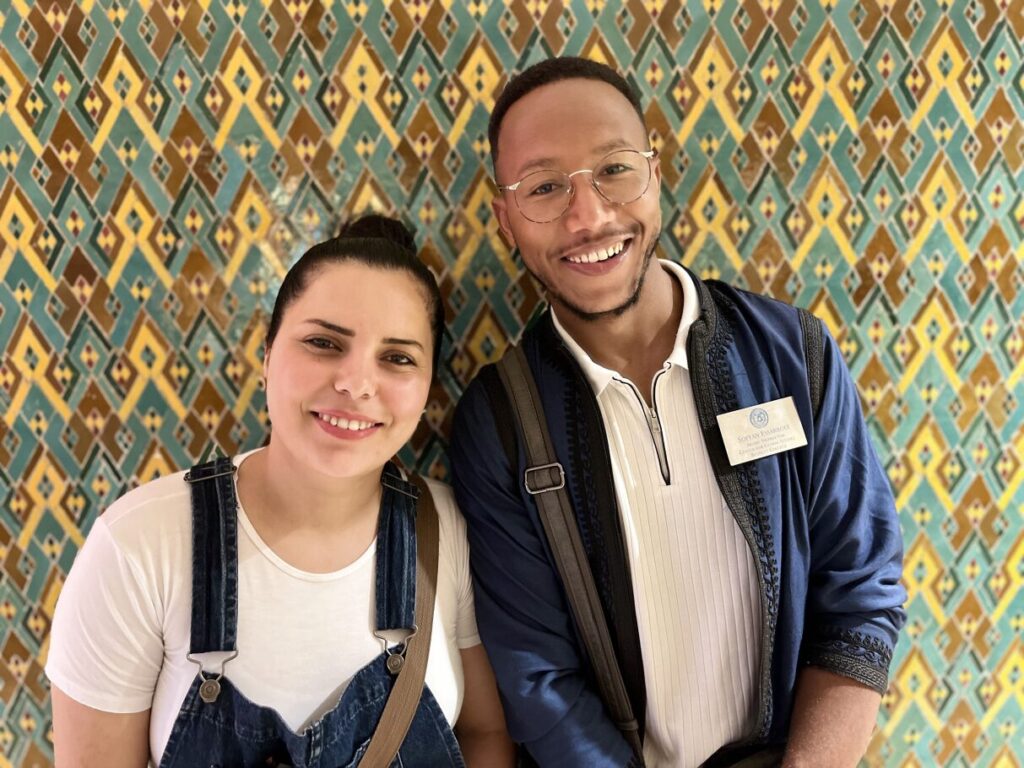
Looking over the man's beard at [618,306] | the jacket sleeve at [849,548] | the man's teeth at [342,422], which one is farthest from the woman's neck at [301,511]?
the jacket sleeve at [849,548]

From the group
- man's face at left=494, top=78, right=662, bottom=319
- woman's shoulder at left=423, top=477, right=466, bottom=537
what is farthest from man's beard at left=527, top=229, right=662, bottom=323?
woman's shoulder at left=423, top=477, right=466, bottom=537

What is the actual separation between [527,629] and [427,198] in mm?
891

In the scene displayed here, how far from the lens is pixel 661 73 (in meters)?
1.61

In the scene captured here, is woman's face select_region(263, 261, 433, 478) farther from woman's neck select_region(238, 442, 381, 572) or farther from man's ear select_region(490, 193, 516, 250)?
man's ear select_region(490, 193, 516, 250)

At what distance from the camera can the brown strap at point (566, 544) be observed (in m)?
1.35

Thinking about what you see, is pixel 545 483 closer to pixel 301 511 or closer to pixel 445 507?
pixel 445 507

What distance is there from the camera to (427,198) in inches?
63.2

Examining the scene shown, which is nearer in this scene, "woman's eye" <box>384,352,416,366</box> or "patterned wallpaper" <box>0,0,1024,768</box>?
"woman's eye" <box>384,352,416,366</box>

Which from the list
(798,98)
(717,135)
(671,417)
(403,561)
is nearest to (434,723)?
(403,561)

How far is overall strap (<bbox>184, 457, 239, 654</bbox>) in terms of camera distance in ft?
4.03

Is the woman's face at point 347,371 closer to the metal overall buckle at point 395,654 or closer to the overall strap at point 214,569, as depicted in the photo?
the overall strap at point 214,569

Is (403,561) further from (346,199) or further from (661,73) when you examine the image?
(661,73)

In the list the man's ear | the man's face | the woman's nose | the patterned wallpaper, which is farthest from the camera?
the patterned wallpaper

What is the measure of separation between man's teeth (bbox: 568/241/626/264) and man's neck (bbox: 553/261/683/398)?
0.11 metres
